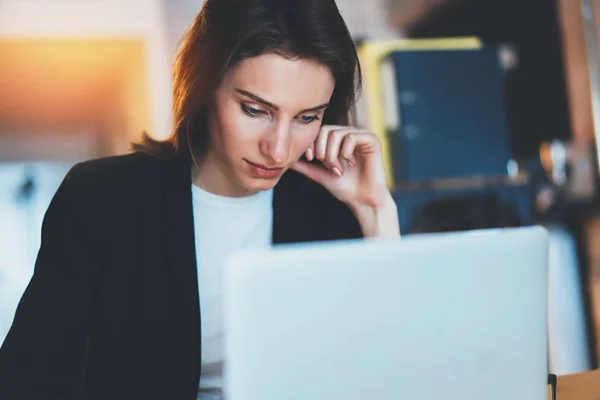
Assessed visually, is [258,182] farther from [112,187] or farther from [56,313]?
[56,313]

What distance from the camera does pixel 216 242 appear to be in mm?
1294

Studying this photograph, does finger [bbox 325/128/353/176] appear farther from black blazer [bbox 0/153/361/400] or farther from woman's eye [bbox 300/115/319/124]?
black blazer [bbox 0/153/361/400]

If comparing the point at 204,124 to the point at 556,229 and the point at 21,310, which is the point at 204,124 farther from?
the point at 556,229

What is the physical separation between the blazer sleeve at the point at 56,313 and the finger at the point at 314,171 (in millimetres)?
432

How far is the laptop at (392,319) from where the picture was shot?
53cm

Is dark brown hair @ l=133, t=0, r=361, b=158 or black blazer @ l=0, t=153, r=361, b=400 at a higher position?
dark brown hair @ l=133, t=0, r=361, b=158

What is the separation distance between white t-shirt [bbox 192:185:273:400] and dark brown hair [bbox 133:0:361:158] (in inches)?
5.4

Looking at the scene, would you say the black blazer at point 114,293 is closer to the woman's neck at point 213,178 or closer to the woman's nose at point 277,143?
the woman's neck at point 213,178

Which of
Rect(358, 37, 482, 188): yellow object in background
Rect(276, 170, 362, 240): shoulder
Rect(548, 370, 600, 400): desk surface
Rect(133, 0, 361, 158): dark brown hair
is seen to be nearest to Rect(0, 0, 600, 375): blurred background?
Rect(358, 37, 482, 188): yellow object in background

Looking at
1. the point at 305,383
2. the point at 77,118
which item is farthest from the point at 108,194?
the point at 77,118

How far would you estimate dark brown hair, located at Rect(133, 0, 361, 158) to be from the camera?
3.68 feet

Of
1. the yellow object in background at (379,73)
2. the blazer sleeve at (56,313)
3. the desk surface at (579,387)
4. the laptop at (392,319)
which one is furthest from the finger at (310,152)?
the yellow object in background at (379,73)

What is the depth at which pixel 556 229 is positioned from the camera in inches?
105

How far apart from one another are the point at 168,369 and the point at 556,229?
6.55 ft
